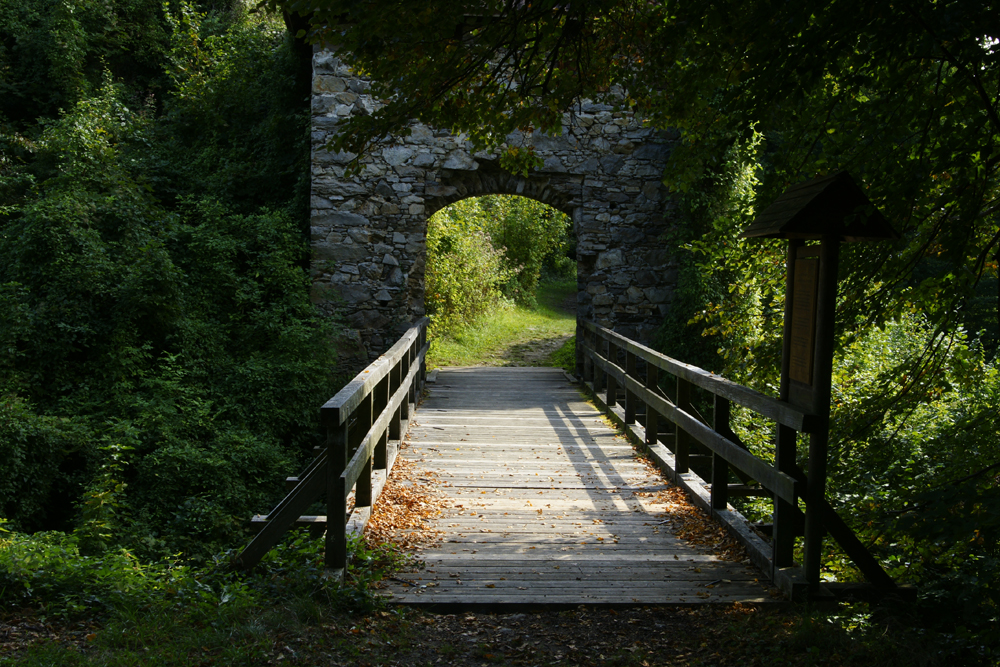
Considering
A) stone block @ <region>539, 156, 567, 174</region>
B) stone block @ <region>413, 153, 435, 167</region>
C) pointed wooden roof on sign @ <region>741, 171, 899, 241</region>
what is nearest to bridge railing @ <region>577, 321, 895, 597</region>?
pointed wooden roof on sign @ <region>741, 171, 899, 241</region>

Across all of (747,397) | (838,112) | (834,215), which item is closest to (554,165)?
(838,112)

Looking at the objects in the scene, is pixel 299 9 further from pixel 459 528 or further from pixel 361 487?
pixel 459 528

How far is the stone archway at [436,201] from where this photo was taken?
979cm

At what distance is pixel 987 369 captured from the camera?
277 inches

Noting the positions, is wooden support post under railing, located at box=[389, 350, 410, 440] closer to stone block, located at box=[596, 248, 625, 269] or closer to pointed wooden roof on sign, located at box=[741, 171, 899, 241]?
pointed wooden roof on sign, located at box=[741, 171, 899, 241]

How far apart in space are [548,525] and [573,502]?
504 millimetres

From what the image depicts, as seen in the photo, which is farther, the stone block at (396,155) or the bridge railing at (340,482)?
the stone block at (396,155)

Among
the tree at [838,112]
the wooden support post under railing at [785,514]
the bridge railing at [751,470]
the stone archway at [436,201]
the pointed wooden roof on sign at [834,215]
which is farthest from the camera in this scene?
the stone archway at [436,201]

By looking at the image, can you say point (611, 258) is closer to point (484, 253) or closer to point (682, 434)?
point (682, 434)

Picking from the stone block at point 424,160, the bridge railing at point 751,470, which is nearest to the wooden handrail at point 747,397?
the bridge railing at point 751,470

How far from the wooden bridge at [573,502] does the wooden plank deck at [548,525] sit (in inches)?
0.5

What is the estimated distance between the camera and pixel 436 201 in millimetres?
10047

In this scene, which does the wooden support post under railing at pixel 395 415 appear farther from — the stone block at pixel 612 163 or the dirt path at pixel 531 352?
the dirt path at pixel 531 352

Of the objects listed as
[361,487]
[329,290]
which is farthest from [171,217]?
[361,487]
